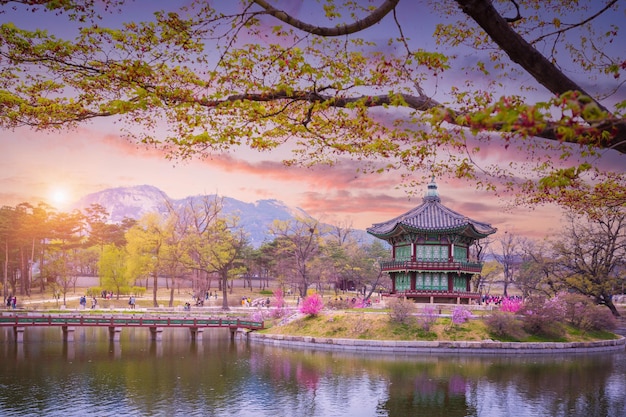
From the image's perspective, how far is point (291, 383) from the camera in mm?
28281

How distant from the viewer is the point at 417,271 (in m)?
50.9

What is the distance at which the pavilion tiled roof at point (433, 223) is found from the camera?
50.9m

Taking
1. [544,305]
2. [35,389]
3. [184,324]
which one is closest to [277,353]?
[184,324]

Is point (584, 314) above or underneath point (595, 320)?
above

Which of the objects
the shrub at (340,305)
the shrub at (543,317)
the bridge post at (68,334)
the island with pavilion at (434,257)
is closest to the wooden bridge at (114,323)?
the bridge post at (68,334)

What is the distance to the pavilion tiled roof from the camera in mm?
50938

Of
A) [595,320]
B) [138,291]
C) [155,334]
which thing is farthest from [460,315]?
[138,291]

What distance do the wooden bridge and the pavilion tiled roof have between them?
48.7ft

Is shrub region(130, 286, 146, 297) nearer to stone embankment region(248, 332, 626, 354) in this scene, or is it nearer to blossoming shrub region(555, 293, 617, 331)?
stone embankment region(248, 332, 626, 354)

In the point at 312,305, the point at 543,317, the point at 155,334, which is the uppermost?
the point at 312,305

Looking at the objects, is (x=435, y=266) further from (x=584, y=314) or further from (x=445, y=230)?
(x=584, y=314)

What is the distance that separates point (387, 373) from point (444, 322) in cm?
1337

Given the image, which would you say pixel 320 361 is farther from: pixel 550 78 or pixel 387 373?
pixel 550 78

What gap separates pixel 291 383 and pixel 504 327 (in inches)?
790
